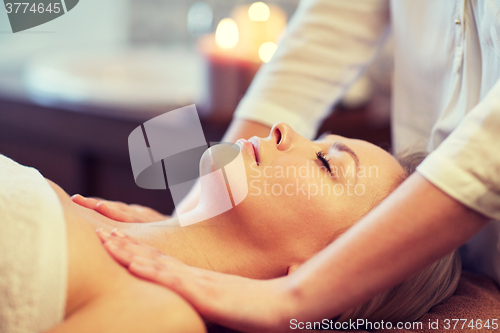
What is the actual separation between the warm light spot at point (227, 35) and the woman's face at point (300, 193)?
822mm

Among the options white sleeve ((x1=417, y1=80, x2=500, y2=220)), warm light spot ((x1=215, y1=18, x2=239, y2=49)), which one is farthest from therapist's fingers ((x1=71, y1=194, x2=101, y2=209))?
warm light spot ((x1=215, y1=18, x2=239, y2=49))

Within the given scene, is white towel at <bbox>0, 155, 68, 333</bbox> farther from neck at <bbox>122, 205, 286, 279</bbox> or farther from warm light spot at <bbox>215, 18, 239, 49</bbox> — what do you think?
warm light spot at <bbox>215, 18, 239, 49</bbox>

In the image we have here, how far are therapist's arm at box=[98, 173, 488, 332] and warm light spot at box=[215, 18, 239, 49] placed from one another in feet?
3.70

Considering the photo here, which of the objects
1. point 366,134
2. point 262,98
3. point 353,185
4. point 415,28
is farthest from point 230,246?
point 366,134

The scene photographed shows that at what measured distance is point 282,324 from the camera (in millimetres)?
511

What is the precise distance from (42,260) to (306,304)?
346mm

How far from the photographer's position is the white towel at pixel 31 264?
0.54 m

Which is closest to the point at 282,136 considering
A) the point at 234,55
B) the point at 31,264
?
the point at 31,264

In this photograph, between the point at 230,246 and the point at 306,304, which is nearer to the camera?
the point at 306,304

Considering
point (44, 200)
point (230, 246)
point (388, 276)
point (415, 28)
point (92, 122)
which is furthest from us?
point (92, 122)

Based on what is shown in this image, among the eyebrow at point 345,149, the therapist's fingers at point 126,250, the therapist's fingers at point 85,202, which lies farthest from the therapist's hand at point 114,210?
the eyebrow at point 345,149

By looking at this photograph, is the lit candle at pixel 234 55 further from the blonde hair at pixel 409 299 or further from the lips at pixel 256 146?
the blonde hair at pixel 409 299

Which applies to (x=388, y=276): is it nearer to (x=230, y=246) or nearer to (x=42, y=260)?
(x=230, y=246)

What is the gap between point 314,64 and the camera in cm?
106
